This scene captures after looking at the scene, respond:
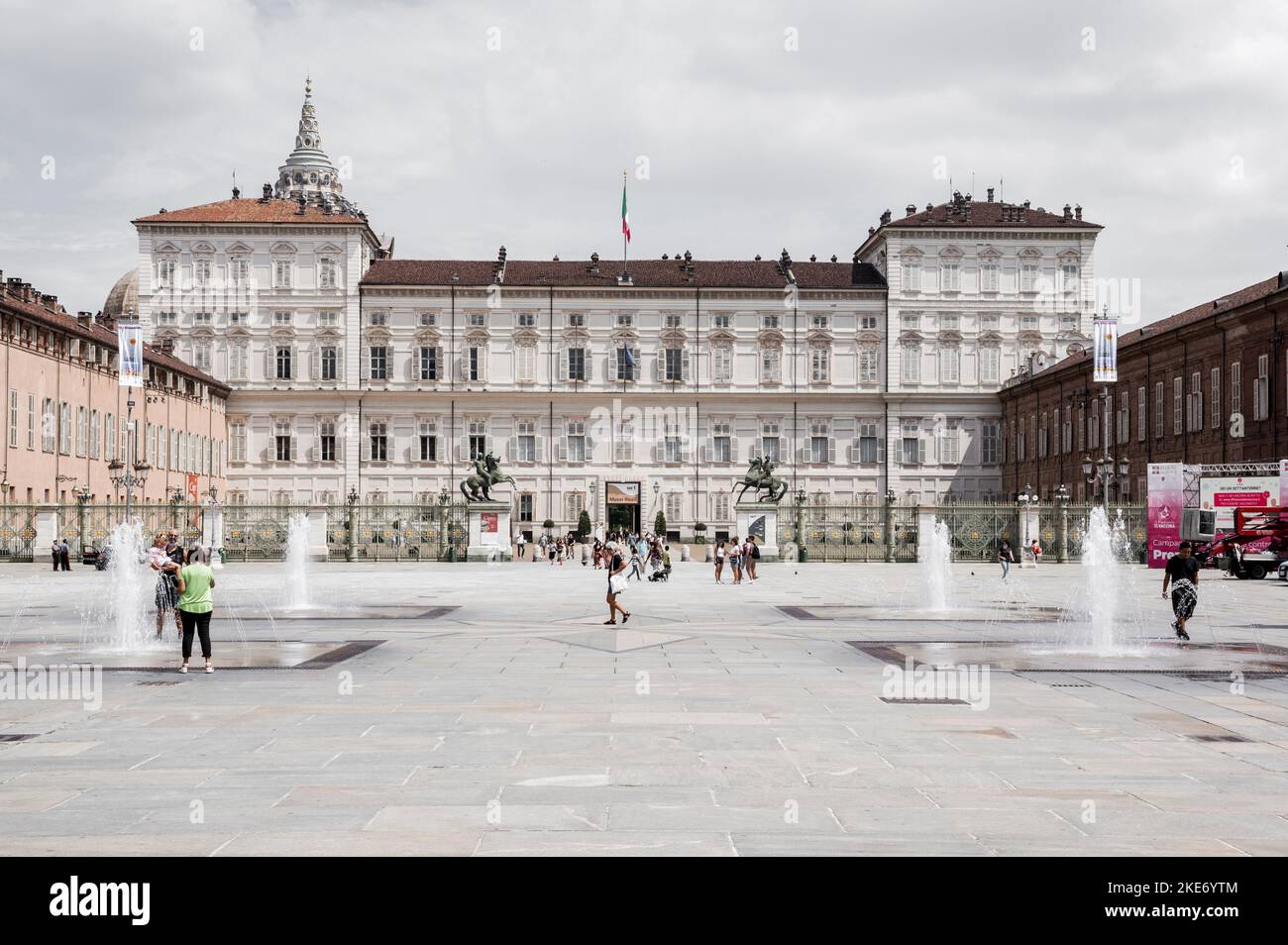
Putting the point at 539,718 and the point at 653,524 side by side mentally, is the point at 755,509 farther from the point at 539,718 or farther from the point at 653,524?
the point at 539,718

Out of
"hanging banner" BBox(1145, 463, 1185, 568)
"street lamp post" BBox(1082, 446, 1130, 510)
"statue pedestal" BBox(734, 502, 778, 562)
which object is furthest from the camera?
"street lamp post" BBox(1082, 446, 1130, 510)

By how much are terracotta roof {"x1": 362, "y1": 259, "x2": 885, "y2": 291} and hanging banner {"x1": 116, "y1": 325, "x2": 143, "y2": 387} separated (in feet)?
85.6

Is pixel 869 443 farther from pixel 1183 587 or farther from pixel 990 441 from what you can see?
pixel 1183 587

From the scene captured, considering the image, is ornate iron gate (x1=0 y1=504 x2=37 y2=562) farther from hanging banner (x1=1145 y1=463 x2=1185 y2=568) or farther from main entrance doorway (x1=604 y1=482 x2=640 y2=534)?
hanging banner (x1=1145 y1=463 x2=1185 y2=568)

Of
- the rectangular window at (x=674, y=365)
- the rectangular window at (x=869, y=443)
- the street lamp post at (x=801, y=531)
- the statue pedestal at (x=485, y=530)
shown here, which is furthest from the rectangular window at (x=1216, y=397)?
the rectangular window at (x=674, y=365)

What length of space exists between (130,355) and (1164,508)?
124 ft

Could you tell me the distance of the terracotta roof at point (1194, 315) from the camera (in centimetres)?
4815

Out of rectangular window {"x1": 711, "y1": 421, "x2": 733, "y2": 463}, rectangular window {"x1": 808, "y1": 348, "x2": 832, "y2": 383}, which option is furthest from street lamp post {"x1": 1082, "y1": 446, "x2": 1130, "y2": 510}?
rectangular window {"x1": 711, "y1": 421, "x2": 733, "y2": 463}

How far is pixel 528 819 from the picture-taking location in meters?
6.63

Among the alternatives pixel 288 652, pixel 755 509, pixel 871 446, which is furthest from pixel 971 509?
pixel 288 652

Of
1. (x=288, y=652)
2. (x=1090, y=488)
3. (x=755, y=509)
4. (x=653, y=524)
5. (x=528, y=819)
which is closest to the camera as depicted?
(x=528, y=819)

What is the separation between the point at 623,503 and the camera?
7300 cm

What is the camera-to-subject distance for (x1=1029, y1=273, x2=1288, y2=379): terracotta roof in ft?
158

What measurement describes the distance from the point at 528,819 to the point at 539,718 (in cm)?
361
